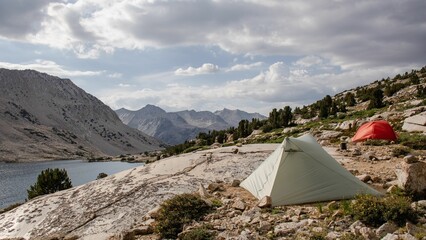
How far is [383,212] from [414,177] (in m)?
2.79

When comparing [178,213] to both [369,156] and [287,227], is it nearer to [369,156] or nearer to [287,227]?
[287,227]

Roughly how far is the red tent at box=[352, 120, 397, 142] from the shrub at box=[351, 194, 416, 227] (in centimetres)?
1676

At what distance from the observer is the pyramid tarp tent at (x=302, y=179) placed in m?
12.5

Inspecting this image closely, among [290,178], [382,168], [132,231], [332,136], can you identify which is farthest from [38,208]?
[332,136]

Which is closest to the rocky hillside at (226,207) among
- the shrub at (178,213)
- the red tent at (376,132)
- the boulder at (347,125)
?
the shrub at (178,213)

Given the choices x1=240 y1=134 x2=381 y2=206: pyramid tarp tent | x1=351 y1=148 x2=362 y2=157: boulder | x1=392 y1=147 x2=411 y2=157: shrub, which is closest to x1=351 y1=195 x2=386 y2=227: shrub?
x1=240 y1=134 x2=381 y2=206: pyramid tarp tent

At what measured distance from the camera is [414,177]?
11602 mm

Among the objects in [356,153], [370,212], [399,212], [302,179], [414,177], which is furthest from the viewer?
[356,153]

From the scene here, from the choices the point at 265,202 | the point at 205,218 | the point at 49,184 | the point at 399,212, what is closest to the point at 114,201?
the point at 205,218

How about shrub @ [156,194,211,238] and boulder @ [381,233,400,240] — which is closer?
boulder @ [381,233,400,240]

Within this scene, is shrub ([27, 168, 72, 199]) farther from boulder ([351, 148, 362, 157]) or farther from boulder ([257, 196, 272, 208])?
boulder ([257, 196, 272, 208])

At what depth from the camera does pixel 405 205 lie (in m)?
9.64

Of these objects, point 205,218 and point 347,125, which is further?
point 347,125

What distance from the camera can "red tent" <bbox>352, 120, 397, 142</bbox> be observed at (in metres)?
25.3
